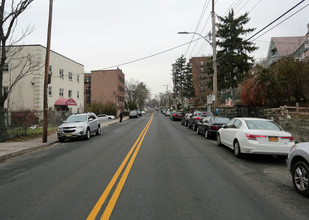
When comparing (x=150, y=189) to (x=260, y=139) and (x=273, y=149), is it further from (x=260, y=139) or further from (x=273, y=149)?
(x=273, y=149)

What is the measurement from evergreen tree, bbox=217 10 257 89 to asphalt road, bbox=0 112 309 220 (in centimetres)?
2236

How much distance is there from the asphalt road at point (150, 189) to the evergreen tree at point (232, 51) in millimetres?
22358

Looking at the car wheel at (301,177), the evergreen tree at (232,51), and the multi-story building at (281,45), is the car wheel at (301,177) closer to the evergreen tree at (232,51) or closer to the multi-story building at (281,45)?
the evergreen tree at (232,51)

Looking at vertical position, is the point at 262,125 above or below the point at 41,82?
below

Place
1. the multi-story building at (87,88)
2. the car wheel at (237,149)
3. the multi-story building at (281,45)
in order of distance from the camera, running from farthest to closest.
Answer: the multi-story building at (87,88), the multi-story building at (281,45), the car wheel at (237,149)

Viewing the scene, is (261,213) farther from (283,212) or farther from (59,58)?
(59,58)

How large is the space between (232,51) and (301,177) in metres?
26.4

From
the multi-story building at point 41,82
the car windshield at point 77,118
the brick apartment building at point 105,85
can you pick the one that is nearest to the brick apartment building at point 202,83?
the multi-story building at point 41,82

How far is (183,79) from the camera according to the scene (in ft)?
226

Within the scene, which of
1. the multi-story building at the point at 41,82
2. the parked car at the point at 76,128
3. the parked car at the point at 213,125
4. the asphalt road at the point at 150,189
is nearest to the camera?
the asphalt road at the point at 150,189

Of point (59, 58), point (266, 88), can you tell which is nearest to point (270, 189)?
point (266, 88)

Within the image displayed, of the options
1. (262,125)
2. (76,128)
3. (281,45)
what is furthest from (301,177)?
(281,45)

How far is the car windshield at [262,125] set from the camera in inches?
299

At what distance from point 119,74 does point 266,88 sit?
2114 inches
